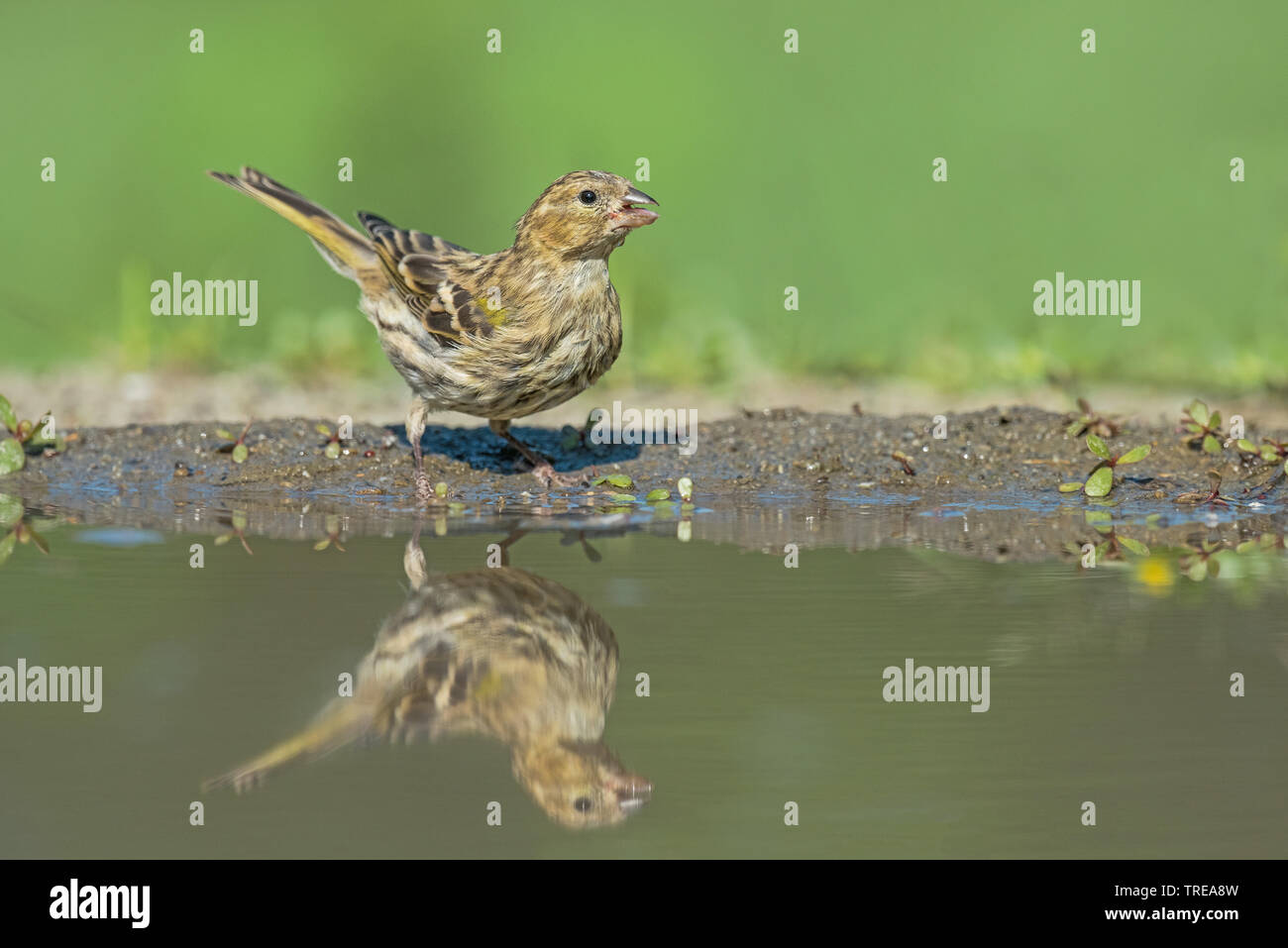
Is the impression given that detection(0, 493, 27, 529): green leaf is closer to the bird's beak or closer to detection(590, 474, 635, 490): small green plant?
detection(590, 474, 635, 490): small green plant

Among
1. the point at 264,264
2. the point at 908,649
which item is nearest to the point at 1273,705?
the point at 908,649

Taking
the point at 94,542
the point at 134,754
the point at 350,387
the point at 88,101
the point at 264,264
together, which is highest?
the point at 88,101

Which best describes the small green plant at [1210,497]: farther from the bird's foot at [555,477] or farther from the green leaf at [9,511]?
the green leaf at [9,511]

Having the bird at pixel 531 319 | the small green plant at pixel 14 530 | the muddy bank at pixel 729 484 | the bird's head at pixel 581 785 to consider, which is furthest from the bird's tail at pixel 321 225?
the bird's head at pixel 581 785

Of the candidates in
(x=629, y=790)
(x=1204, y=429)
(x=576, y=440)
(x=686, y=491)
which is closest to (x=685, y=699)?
(x=629, y=790)

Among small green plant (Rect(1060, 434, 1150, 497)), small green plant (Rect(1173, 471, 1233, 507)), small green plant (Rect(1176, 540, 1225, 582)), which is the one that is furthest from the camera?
small green plant (Rect(1060, 434, 1150, 497))

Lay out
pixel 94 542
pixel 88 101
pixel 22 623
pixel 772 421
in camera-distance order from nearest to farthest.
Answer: pixel 22 623
pixel 94 542
pixel 772 421
pixel 88 101

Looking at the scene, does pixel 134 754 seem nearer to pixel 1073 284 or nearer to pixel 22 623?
pixel 22 623

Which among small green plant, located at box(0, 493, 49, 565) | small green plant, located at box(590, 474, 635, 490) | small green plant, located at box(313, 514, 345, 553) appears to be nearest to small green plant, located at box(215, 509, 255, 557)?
small green plant, located at box(313, 514, 345, 553)
